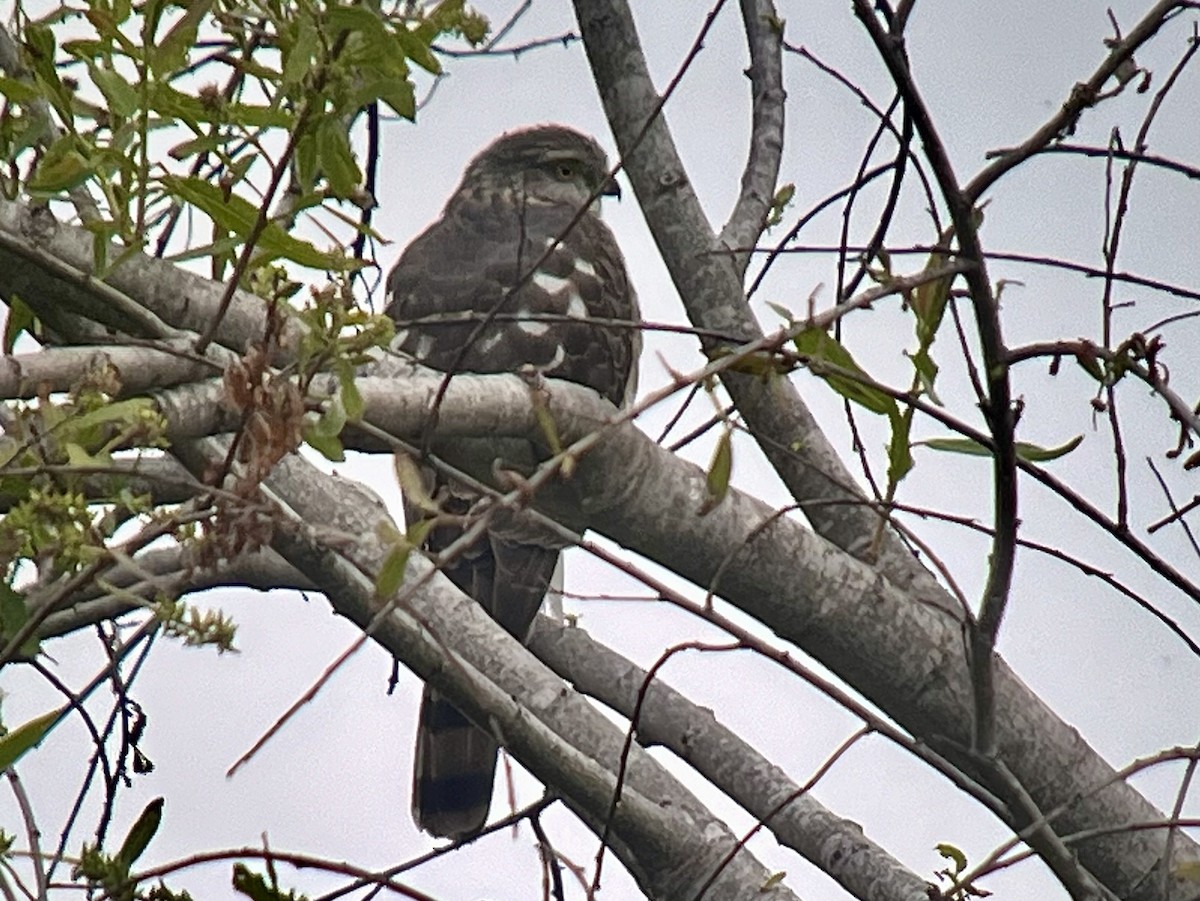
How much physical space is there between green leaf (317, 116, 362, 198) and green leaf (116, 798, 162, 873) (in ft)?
2.53

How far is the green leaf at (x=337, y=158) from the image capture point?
6.81 ft

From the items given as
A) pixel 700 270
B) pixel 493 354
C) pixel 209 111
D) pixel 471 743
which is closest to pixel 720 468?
pixel 209 111

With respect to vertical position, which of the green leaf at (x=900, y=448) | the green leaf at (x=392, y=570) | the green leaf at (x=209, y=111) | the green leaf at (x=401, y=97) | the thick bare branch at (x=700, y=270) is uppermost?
the thick bare branch at (x=700, y=270)

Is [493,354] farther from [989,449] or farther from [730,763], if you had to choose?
[989,449]

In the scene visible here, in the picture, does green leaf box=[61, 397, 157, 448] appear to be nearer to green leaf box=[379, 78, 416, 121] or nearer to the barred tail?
green leaf box=[379, 78, 416, 121]

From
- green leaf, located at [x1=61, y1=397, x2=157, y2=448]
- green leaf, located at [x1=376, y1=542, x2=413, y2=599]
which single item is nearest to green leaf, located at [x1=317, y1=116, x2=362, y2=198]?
green leaf, located at [x1=61, y1=397, x2=157, y2=448]

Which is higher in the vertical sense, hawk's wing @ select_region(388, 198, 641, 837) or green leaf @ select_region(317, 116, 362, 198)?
hawk's wing @ select_region(388, 198, 641, 837)

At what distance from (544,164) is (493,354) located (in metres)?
1.48

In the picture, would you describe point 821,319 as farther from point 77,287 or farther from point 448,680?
point 77,287

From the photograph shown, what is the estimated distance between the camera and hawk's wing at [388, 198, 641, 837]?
437 centimetres

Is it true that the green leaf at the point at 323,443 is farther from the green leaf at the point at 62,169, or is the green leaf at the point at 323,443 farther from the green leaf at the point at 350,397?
the green leaf at the point at 62,169

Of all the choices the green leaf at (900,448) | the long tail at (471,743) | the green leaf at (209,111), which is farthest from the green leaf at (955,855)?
the long tail at (471,743)

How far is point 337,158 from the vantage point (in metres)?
2.12

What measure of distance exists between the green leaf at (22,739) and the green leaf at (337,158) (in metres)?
0.72
